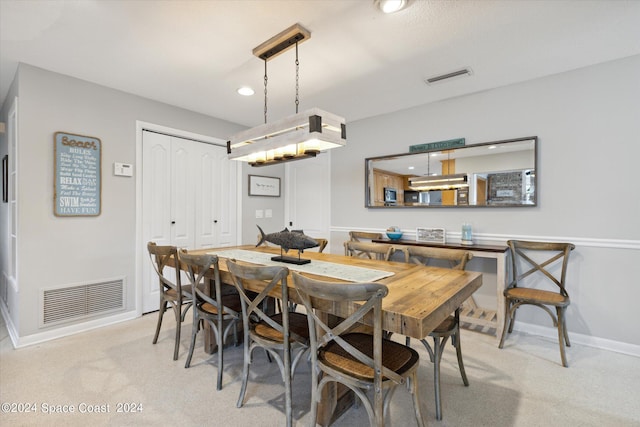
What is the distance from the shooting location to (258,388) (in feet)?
6.48

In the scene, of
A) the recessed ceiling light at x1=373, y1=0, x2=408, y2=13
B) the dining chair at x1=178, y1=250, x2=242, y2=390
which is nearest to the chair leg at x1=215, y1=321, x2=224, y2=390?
the dining chair at x1=178, y1=250, x2=242, y2=390

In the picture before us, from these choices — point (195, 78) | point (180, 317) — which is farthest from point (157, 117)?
point (180, 317)

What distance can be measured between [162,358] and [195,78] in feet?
8.22

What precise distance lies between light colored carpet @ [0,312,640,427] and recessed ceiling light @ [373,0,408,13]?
2454 mm

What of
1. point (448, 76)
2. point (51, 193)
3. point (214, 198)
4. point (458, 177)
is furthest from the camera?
point (214, 198)

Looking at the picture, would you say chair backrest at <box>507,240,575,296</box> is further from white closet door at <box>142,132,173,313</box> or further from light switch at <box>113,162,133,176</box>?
light switch at <box>113,162,133,176</box>

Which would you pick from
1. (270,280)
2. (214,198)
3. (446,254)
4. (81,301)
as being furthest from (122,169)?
(446,254)

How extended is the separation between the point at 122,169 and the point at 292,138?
2.25 m

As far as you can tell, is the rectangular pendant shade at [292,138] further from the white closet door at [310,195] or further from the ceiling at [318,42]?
the white closet door at [310,195]

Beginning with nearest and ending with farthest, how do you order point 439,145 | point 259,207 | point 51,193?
point 51,193 < point 439,145 < point 259,207

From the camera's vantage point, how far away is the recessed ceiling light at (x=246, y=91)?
10.1 feet

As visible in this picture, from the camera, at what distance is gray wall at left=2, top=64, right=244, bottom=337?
8.47 ft

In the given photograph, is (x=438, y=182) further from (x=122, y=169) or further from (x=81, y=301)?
(x=81, y=301)

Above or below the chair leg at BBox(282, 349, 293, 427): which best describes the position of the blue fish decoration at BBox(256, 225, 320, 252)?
above
